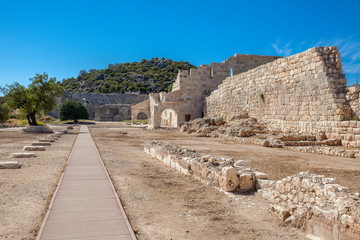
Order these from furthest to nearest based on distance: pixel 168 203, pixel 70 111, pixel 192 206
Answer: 1. pixel 70 111
2. pixel 168 203
3. pixel 192 206

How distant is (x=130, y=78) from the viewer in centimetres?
8481

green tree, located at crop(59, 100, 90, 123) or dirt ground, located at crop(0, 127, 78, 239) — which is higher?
green tree, located at crop(59, 100, 90, 123)

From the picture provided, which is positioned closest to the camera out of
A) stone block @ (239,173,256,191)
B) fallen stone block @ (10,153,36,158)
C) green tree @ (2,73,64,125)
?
stone block @ (239,173,256,191)

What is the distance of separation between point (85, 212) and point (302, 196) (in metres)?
3.12

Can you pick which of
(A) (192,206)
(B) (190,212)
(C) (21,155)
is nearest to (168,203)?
(A) (192,206)

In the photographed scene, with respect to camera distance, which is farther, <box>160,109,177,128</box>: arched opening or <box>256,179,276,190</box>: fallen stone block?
<box>160,109,177,128</box>: arched opening

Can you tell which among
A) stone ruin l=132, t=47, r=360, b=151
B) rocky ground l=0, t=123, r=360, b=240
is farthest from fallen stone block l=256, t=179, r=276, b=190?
stone ruin l=132, t=47, r=360, b=151

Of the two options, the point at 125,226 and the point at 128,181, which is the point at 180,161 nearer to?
the point at 128,181

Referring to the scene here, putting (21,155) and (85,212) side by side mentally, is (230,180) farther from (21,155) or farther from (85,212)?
(21,155)

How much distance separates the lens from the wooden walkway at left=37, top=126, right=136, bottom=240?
3405 millimetres

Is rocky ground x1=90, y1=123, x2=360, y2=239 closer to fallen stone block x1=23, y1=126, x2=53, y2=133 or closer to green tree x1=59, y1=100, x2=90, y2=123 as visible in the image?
fallen stone block x1=23, y1=126, x2=53, y2=133

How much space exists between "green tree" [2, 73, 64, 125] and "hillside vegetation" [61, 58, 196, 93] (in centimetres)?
4855

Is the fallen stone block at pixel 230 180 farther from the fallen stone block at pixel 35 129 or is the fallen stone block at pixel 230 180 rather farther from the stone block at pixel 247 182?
the fallen stone block at pixel 35 129

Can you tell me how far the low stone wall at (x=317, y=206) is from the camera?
3014 millimetres
